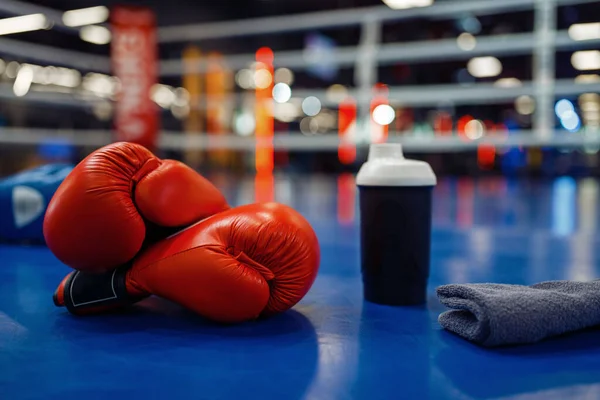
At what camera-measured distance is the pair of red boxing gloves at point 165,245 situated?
0.97 m

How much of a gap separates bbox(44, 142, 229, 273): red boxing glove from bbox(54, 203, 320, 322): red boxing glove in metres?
0.04

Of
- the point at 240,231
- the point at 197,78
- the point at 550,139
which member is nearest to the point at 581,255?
the point at 240,231

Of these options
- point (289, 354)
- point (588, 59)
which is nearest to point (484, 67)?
point (588, 59)

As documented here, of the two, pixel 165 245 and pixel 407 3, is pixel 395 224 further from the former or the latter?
pixel 407 3

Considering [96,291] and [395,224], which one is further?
[395,224]

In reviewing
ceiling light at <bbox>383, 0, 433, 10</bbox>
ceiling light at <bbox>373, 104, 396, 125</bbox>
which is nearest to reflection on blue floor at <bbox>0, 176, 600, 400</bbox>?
ceiling light at <bbox>373, 104, 396, 125</bbox>

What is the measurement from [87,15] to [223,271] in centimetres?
812

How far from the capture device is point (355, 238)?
6.93ft

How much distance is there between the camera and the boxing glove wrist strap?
103cm

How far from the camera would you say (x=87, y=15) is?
7.93 meters

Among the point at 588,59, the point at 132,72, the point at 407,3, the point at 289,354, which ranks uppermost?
the point at 407,3

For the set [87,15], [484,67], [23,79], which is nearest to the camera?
[23,79]

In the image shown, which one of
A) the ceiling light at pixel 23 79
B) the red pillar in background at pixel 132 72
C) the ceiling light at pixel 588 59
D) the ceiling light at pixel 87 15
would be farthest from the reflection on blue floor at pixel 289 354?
the ceiling light at pixel 87 15

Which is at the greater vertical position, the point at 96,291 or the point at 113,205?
the point at 113,205
